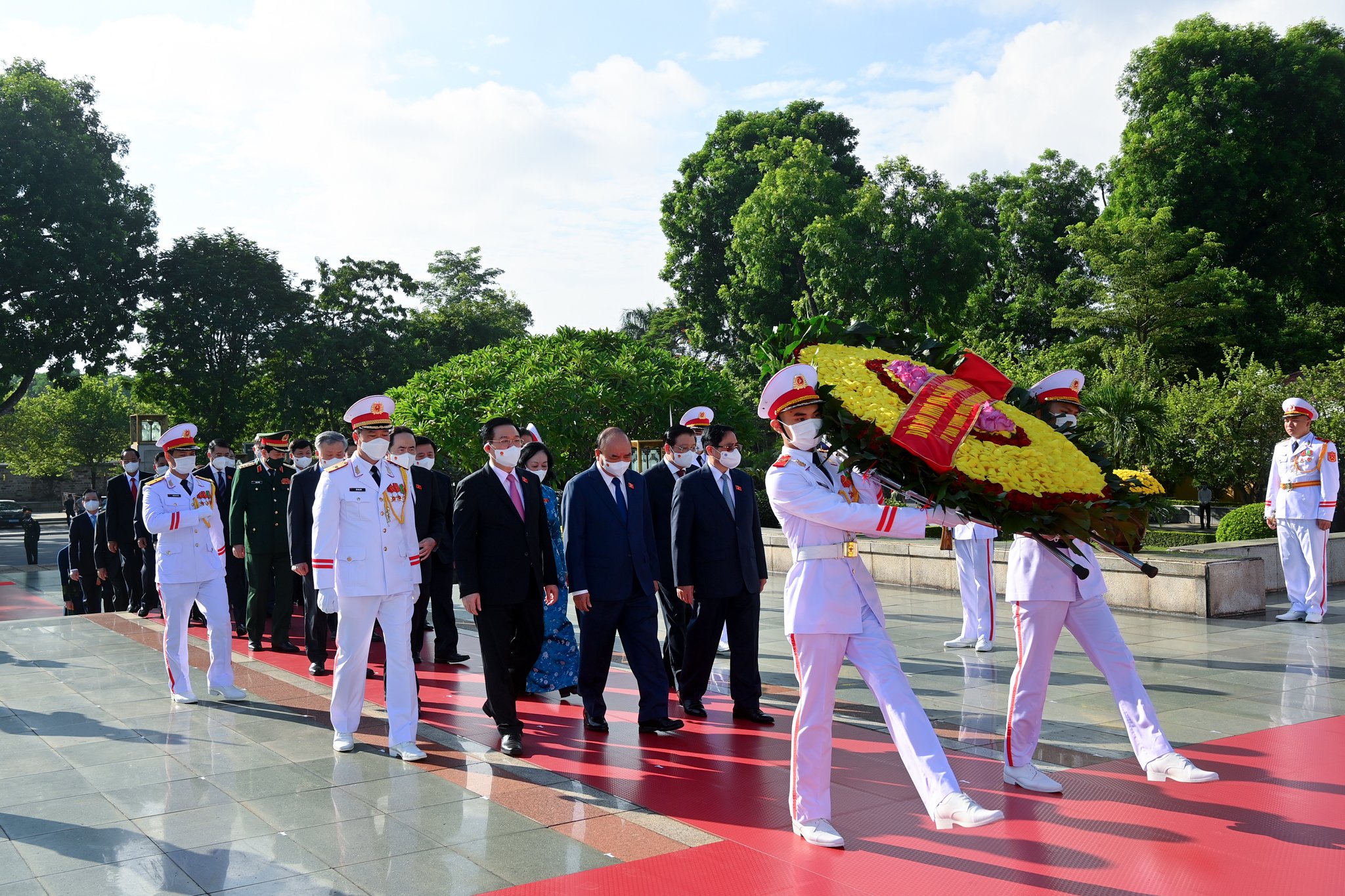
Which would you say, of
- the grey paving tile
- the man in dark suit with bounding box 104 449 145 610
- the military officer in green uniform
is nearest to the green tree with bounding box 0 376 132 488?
the man in dark suit with bounding box 104 449 145 610

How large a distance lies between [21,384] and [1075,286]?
29.7 meters

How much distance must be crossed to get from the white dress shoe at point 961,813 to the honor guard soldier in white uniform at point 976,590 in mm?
4771

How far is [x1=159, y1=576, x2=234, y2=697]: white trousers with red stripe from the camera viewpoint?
25.4ft

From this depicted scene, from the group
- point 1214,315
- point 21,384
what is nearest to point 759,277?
point 1214,315

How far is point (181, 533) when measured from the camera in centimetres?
781

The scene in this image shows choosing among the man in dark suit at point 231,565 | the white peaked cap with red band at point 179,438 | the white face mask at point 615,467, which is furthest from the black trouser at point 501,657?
the man in dark suit at point 231,565

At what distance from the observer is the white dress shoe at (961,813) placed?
432 cm

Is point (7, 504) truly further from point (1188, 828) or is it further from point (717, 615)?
point (1188, 828)

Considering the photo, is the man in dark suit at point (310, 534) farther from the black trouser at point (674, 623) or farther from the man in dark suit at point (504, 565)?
the black trouser at point (674, 623)

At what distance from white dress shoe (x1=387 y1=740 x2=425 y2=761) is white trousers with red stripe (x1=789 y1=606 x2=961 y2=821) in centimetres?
233

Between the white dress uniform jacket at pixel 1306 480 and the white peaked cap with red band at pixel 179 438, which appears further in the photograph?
the white dress uniform jacket at pixel 1306 480

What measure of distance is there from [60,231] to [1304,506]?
3169 cm

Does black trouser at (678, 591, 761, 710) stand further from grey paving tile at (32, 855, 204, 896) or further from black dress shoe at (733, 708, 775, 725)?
grey paving tile at (32, 855, 204, 896)

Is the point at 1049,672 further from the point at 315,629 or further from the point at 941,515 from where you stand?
the point at 315,629
